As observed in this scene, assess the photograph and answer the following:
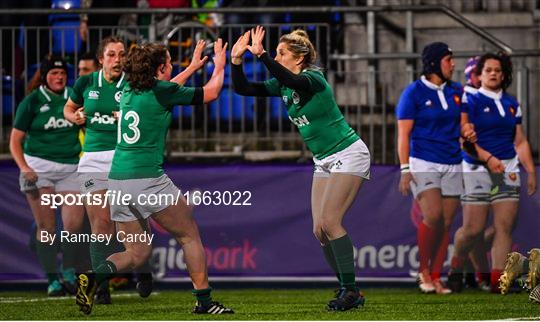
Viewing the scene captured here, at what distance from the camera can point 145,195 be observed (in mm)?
10641

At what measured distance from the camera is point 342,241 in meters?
11.0

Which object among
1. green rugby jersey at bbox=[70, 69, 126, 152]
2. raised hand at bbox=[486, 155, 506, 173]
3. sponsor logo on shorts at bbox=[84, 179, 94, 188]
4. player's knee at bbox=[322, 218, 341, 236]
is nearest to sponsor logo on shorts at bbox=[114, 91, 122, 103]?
green rugby jersey at bbox=[70, 69, 126, 152]

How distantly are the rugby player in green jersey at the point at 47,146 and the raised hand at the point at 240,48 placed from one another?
10.1 feet

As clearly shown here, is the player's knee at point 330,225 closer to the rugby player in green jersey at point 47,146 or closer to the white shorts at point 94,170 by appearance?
the white shorts at point 94,170

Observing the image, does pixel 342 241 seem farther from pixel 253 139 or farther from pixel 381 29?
pixel 381 29

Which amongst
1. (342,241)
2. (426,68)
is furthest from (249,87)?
(426,68)

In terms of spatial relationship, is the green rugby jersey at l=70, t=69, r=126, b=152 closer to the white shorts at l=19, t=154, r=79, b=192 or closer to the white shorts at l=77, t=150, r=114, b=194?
the white shorts at l=77, t=150, r=114, b=194

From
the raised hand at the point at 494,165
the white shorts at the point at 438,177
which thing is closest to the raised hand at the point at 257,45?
the white shorts at the point at 438,177

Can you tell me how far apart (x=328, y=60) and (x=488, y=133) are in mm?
2789

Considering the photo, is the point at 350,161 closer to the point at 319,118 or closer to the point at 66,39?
the point at 319,118

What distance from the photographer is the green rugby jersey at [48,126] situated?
1371 cm

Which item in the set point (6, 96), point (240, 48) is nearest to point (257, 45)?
point (240, 48)

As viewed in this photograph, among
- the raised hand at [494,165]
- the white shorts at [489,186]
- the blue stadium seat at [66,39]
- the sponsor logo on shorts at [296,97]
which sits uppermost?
the blue stadium seat at [66,39]

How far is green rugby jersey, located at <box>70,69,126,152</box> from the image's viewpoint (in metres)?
12.4
